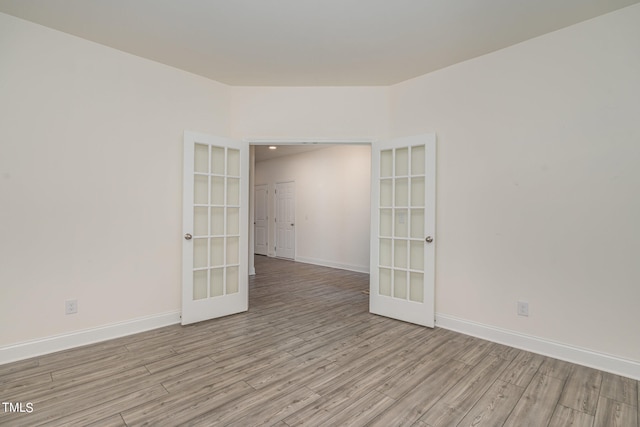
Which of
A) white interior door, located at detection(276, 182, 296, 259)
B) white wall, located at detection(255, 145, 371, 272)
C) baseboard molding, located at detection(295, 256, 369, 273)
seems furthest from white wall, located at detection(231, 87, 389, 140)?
white interior door, located at detection(276, 182, 296, 259)

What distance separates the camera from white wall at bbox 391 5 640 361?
7.89 feet

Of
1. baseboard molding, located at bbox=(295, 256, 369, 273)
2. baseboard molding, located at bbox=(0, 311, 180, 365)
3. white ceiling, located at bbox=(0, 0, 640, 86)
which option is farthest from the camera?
baseboard molding, located at bbox=(295, 256, 369, 273)

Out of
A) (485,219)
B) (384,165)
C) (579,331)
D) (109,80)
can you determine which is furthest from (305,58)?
(579,331)

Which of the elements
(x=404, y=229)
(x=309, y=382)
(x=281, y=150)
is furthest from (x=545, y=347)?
(x=281, y=150)

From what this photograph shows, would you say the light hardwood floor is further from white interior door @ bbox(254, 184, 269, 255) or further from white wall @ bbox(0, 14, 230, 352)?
white interior door @ bbox(254, 184, 269, 255)

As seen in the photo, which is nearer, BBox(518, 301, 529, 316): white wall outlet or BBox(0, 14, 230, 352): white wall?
BBox(0, 14, 230, 352): white wall

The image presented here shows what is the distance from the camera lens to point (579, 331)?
2559mm

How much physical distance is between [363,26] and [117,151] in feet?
8.47

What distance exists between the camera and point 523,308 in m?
2.83

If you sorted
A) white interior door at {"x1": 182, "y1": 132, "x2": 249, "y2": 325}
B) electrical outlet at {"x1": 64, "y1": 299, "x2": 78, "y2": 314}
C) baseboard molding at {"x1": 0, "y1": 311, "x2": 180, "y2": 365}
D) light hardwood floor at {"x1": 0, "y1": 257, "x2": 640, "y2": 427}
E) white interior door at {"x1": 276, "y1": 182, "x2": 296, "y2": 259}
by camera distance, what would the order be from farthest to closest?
1. white interior door at {"x1": 276, "y1": 182, "x2": 296, "y2": 259}
2. white interior door at {"x1": 182, "y1": 132, "x2": 249, "y2": 325}
3. electrical outlet at {"x1": 64, "y1": 299, "x2": 78, "y2": 314}
4. baseboard molding at {"x1": 0, "y1": 311, "x2": 180, "y2": 365}
5. light hardwood floor at {"x1": 0, "y1": 257, "x2": 640, "y2": 427}

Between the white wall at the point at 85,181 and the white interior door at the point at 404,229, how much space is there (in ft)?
7.52

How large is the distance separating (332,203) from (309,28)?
462 centimetres

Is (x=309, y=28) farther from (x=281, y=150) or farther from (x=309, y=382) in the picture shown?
(x=281, y=150)

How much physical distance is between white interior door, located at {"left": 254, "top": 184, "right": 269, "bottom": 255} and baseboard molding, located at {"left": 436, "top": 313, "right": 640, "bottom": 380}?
6.27 meters
